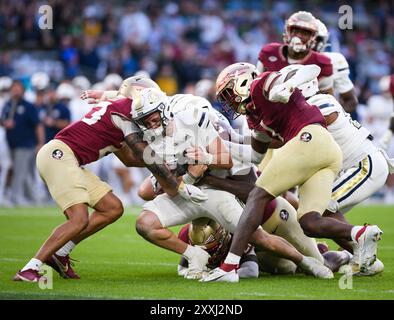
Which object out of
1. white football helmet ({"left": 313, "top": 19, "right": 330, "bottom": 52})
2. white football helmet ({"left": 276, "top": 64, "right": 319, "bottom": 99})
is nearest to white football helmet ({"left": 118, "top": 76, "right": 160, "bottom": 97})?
white football helmet ({"left": 276, "top": 64, "right": 319, "bottom": 99})

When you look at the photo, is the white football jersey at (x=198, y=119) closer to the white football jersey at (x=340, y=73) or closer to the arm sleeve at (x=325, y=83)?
the arm sleeve at (x=325, y=83)

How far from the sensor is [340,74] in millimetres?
8781

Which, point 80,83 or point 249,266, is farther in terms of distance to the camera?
point 80,83

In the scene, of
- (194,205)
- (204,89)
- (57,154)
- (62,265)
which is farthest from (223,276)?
(204,89)

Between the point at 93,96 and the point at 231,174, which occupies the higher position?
the point at 93,96

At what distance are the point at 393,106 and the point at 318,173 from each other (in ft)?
32.6

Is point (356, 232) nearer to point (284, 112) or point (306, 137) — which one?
point (306, 137)

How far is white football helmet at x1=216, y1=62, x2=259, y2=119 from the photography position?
658 centimetres

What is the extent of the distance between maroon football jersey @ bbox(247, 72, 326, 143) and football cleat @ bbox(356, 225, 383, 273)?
821mm

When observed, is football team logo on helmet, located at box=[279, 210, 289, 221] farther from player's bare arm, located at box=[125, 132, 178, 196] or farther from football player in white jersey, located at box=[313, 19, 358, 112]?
football player in white jersey, located at box=[313, 19, 358, 112]

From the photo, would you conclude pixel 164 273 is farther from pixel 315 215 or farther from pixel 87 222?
pixel 315 215

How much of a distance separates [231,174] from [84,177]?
3.64ft

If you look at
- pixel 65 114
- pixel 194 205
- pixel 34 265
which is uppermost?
pixel 194 205

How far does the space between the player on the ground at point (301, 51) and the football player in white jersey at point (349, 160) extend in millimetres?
1122
